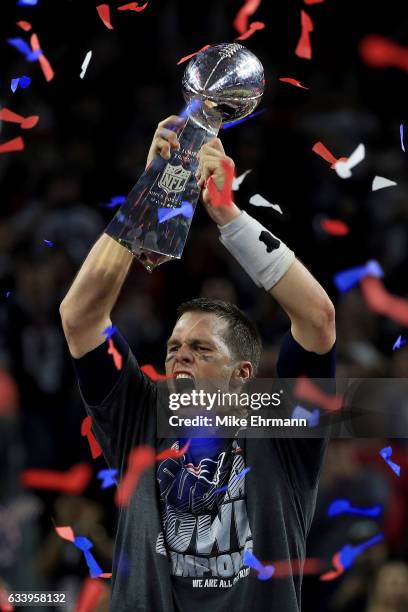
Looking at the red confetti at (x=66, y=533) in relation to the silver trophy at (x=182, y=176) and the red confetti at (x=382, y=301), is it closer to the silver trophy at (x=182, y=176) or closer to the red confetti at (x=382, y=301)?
the red confetti at (x=382, y=301)

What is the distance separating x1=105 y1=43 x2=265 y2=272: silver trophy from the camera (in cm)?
261

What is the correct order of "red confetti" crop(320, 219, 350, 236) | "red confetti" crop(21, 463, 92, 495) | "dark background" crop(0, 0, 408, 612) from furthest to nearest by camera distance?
"red confetti" crop(320, 219, 350, 236) → "red confetti" crop(21, 463, 92, 495) → "dark background" crop(0, 0, 408, 612)

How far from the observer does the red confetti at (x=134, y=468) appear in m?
2.75

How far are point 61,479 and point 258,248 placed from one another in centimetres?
262

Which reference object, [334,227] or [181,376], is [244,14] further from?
[181,376]

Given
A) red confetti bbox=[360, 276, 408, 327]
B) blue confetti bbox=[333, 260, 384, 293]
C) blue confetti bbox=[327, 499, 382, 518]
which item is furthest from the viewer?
red confetti bbox=[360, 276, 408, 327]

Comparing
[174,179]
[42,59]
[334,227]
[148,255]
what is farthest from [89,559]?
[334,227]

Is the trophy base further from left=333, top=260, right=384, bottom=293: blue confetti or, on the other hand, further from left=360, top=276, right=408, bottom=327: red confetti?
left=360, top=276, right=408, bottom=327: red confetti

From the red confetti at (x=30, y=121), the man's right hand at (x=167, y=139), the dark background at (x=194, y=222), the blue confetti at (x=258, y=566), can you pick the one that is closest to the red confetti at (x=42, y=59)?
the red confetti at (x=30, y=121)

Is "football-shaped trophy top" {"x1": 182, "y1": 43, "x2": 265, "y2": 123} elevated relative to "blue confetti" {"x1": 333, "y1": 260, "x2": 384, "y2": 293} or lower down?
elevated

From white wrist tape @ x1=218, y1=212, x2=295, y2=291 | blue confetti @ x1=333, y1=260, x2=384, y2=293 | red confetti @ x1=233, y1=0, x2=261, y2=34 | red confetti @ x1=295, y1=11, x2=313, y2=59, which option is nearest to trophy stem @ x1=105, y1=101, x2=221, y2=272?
white wrist tape @ x1=218, y1=212, x2=295, y2=291

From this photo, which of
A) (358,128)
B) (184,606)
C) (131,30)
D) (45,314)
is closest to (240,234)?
(184,606)

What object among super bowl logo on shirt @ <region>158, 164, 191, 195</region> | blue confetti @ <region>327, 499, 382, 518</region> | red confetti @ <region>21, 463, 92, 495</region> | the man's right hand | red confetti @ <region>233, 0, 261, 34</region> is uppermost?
the man's right hand

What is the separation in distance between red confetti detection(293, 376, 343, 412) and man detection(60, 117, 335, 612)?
0.03m
